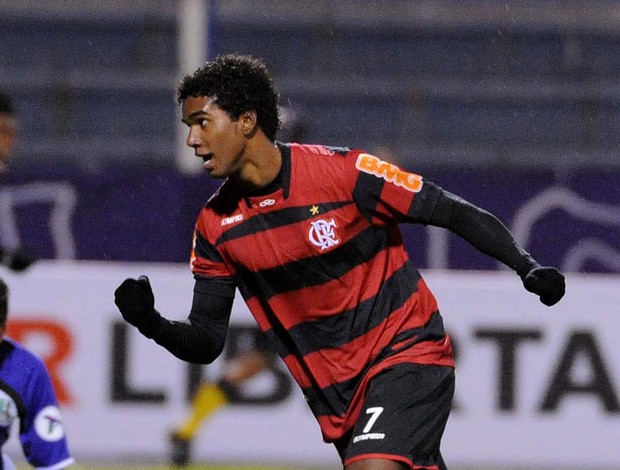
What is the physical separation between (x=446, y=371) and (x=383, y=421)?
31 cm

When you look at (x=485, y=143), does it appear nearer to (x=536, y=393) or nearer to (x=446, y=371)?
(x=536, y=393)

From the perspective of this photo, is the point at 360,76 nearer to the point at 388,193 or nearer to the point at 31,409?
the point at 31,409

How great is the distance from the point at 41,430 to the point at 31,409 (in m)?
0.08

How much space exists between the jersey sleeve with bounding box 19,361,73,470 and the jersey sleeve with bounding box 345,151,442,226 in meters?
1.33

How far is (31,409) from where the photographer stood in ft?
15.8

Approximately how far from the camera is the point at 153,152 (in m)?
14.2

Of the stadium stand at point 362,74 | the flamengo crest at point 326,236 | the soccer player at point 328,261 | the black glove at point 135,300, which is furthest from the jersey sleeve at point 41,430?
the stadium stand at point 362,74

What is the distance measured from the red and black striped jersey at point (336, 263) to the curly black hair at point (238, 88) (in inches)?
→ 5.4

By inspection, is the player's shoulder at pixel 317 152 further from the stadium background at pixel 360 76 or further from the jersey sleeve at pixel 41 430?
the stadium background at pixel 360 76

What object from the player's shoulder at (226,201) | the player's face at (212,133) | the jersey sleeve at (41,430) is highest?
the player's face at (212,133)

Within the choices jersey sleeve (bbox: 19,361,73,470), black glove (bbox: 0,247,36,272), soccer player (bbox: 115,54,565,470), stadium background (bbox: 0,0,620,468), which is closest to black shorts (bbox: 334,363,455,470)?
soccer player (bbox: 115,54,565,470)

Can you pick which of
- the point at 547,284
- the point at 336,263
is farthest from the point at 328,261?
the point at 547,284

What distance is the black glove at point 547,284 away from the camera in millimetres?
3855

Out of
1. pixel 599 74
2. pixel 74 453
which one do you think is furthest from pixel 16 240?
pixel 599 74
